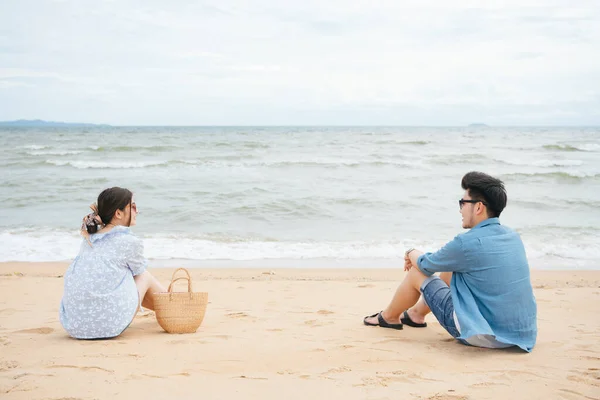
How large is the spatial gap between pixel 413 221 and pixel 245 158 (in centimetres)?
1553

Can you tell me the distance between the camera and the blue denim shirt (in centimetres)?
368

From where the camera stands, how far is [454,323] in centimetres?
388

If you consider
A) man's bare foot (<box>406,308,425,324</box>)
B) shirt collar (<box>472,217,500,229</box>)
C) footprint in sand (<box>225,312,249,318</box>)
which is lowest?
footprint in sand (<box>225,312,249,318</box>)

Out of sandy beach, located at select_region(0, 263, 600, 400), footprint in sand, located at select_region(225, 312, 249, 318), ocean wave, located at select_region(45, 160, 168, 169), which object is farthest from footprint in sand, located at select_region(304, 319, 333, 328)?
ocean wave, located at select_region(45, 160, 168, 169)

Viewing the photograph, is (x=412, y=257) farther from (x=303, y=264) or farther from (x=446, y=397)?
(x=303, y=264)

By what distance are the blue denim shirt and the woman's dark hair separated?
7.72ft

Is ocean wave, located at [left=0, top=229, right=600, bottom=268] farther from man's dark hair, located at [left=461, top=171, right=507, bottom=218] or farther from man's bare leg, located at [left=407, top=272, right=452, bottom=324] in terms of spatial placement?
man's dark hair, located at [left=461, top=171, right=507, bottom=218]

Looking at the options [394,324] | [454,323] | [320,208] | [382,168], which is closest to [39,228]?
[320,208]

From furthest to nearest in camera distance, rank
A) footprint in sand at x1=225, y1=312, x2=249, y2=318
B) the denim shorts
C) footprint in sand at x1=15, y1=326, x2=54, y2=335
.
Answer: footprint in sand at x1=225, y1=312, x2=249, y2=318 → footprint in sand at x1=15, y1=326, x2=54, y2=335 → the denim shorts

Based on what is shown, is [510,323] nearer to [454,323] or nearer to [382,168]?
[454,323]

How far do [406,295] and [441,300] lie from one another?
1.28 ft

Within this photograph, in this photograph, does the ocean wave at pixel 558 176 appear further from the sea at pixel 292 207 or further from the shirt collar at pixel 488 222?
the shirt collar at pixel 488 222

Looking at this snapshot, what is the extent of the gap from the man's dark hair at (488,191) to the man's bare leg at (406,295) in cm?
75

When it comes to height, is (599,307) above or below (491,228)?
below
